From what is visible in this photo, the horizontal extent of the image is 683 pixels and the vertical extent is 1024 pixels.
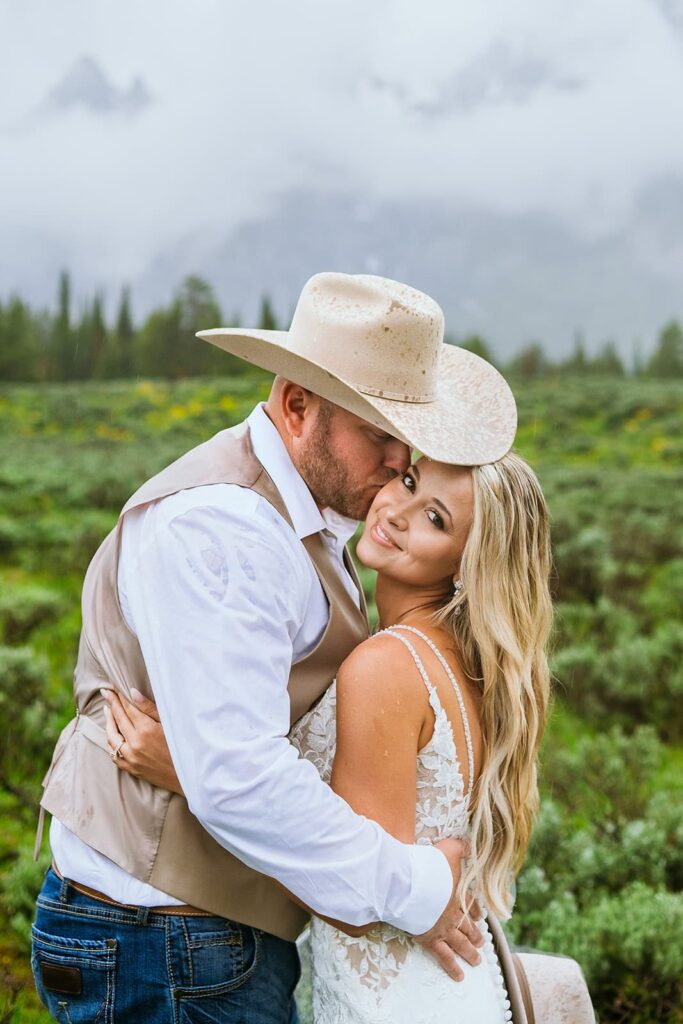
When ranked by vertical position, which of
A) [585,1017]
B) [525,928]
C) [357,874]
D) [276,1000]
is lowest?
[525,928]

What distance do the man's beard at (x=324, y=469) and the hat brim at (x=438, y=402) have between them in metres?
0.07

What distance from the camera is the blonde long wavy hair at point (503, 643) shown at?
2268 millimetres

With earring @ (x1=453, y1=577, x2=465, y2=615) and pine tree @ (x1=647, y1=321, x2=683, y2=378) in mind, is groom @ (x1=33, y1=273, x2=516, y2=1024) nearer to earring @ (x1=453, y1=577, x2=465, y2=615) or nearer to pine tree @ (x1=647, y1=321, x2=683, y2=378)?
earring @ (x1=453, y1=577, x2=465, y2=615)

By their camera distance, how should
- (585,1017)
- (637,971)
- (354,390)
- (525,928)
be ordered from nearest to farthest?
(354,390) → (585,1017) → (637,971) → (525,928)

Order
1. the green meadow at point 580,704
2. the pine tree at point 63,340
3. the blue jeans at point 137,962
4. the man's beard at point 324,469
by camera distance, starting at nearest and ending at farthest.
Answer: the blue jeans at point 137,962, the man's beard at point 324,469, the green meadow at point 580,704, the pine tree at point 63,340

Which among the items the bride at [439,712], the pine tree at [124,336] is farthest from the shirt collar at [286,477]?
the pine tree at [124,336]

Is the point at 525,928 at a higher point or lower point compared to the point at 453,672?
lower

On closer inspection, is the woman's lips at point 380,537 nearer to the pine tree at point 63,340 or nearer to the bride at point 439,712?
the bride at point 439,712

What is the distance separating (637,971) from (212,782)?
2.65m

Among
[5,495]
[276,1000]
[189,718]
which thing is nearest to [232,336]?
[189,718]

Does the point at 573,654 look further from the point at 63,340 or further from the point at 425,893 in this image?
the point at 63,340

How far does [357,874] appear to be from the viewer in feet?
6.08

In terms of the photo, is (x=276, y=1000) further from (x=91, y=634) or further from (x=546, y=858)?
(x=546, y=858)

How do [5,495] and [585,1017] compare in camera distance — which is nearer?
[585,1017]
